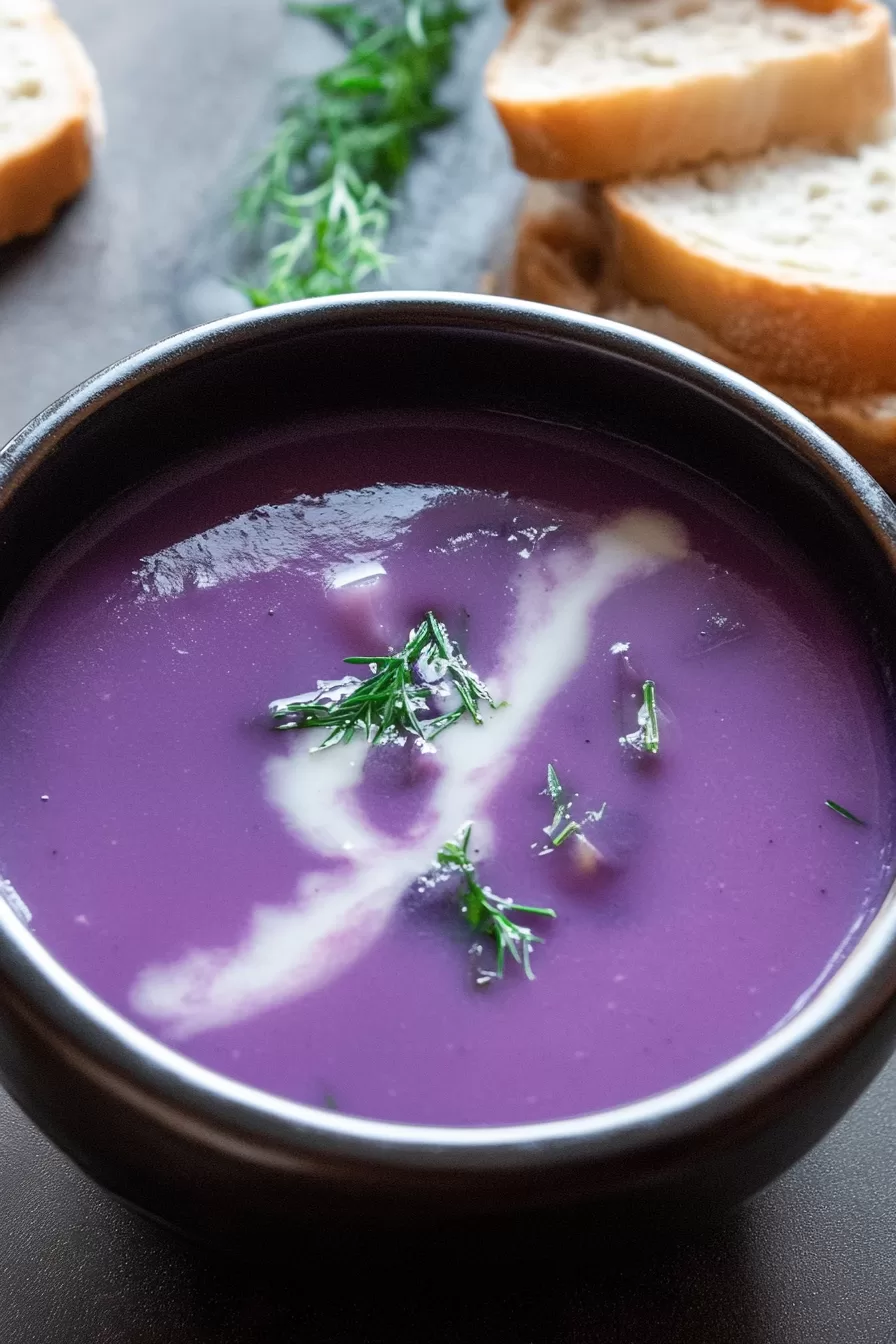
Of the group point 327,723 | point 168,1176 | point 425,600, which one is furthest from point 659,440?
point 168,1176

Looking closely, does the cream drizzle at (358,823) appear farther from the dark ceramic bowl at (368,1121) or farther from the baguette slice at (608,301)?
the baguette slice at (608,301)

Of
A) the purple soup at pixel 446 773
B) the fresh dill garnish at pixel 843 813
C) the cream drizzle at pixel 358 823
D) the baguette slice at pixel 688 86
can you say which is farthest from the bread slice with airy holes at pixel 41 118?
the fresh dill garnish at pixel 843 813

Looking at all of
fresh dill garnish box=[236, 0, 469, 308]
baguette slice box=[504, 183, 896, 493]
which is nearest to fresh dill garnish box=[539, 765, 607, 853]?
baguette slice box=[504, 183, 896, 493]

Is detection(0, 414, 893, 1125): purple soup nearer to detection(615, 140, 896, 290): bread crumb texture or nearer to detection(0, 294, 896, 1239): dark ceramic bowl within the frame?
detection(0, 294, 896, 1239): dark ceramic bowl

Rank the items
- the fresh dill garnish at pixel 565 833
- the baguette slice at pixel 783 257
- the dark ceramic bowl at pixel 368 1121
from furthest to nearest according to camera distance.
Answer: the baguette slice at pixel 783 257 < the fresh dill garnish at pixel 565 833 < the dark ceramic bowl at pixel 368 1121

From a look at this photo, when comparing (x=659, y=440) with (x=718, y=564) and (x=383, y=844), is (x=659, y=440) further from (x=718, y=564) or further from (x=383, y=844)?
(x=383, y=844)

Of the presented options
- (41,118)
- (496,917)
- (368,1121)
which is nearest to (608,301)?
(41,118)

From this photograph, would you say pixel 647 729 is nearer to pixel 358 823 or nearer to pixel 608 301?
pixel 358 823
